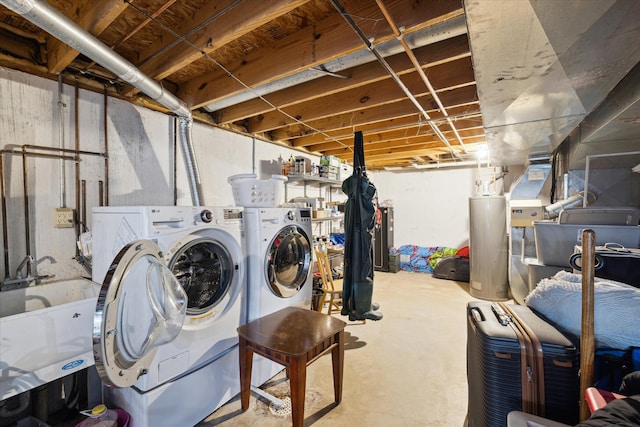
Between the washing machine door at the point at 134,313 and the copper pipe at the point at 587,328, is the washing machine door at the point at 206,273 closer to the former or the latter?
the washing machine door at the point at 134,313

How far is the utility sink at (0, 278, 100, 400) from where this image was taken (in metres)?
1.13

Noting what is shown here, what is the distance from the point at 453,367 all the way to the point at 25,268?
10.7ft

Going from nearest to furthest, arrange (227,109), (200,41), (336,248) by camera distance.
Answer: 1. (200,41)
2. (227,109)
3. (336,248)

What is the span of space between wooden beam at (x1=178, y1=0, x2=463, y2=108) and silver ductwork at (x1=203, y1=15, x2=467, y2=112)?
0.67ft

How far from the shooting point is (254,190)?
2166mm

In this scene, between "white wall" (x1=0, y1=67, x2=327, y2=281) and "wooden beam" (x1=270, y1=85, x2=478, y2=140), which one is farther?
"wooden beam" (x1=270, y1=85, x2=478, y2=140)

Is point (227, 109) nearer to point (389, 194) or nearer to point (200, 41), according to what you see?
point (200, 41)

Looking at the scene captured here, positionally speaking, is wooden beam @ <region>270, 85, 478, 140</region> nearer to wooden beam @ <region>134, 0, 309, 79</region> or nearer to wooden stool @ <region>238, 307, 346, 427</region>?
wooden beam @ <region>134, 0, 309, 79</region>

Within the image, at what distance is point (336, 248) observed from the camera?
4.28 m

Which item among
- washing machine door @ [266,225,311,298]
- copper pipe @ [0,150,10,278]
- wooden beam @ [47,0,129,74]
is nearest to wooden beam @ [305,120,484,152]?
washing machine door @ [266,225,311,298]

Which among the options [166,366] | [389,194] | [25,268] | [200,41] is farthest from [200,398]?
[389,194]

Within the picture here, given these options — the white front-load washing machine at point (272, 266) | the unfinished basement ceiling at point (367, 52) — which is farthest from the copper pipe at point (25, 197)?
the white front-load washing machine at point (272, 266)

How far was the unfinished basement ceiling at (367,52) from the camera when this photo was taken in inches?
41.4

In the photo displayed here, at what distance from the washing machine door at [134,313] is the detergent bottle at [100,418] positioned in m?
0.56
